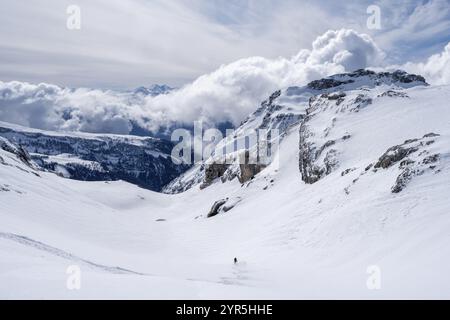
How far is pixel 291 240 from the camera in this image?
3944 centimetres

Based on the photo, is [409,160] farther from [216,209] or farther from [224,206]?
[216,209]

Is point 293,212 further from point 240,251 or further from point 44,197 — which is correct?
point 44,197

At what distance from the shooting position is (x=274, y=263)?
113ft

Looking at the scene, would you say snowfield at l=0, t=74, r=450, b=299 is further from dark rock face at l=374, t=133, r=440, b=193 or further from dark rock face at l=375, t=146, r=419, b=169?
dark rock face at l=375, t=146, r=419, b=169

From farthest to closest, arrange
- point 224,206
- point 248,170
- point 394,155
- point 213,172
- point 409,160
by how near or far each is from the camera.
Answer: point 213,172 → point 248,170 → point 224,206 → point 394,155 → point 409,160

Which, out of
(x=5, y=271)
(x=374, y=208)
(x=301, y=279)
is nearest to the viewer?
(x=5, y=271)

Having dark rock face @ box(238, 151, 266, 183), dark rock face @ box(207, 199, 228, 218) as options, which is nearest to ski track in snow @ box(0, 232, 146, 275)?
dark rock face @ box(207, 199, 228, 218)

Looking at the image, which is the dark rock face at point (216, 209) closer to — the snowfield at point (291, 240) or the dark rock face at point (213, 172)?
the snowfield at point (291, 240)

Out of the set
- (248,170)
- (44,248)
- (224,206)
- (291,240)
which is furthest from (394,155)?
(248,170)

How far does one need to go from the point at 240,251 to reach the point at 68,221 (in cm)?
1983

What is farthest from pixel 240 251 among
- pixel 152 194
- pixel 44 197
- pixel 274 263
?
pixel 152 194

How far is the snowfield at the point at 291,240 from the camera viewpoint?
55.0ft

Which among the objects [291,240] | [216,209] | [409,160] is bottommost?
[291,240]

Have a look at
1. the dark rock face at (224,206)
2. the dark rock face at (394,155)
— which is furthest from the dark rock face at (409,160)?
the dark rock face at (224,206)
